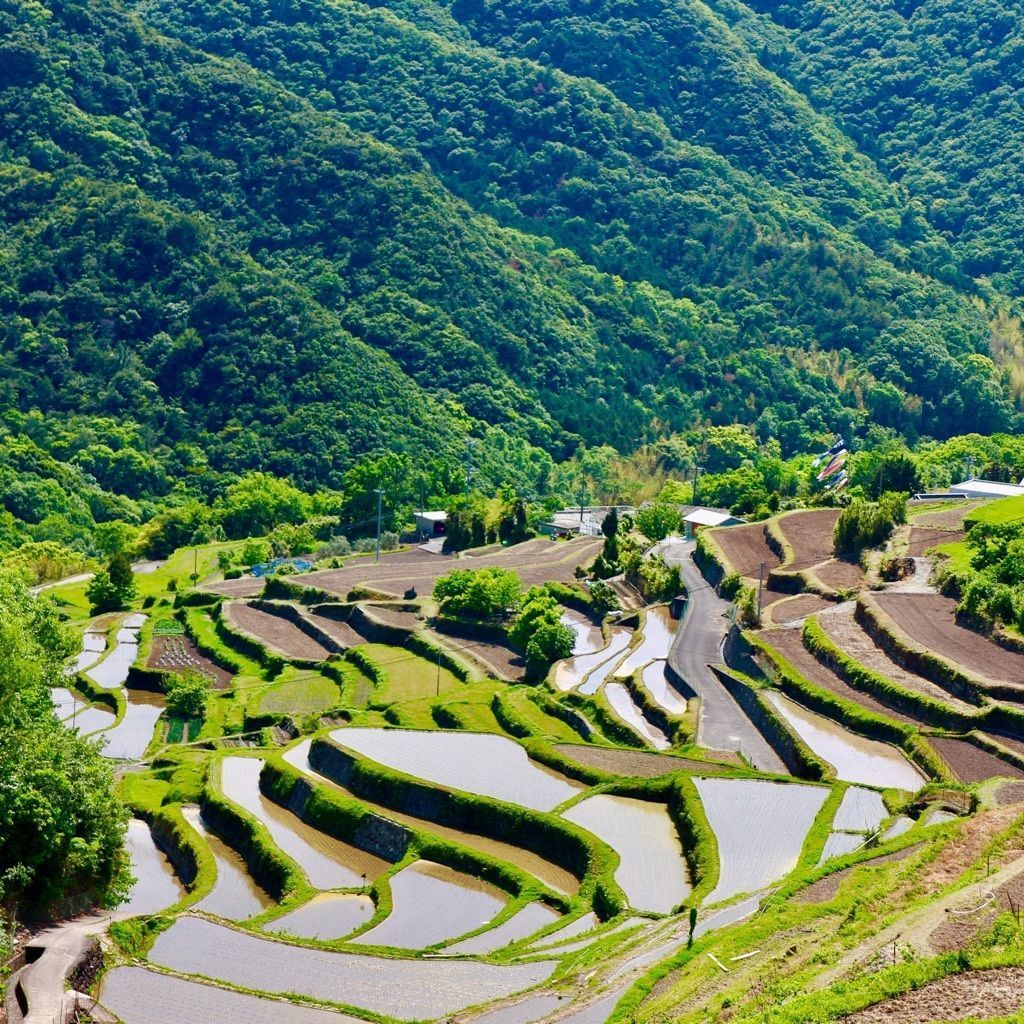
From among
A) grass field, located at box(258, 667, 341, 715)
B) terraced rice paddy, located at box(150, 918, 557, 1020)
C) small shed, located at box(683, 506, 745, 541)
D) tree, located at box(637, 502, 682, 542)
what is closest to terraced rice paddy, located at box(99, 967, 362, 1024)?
terraced rice paddy, located at box(150, 918, 557, 1020)

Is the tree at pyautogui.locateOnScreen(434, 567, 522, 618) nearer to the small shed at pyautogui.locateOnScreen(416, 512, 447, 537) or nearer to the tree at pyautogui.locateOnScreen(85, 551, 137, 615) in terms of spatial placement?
the tree at pyautogui.locateOnScreen(85, 551, 137, 615)

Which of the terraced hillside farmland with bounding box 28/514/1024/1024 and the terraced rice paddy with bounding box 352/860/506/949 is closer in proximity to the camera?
the terraced hillside farmland with bounding box 28/514/1024/1024

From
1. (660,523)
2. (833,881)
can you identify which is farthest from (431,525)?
(833,881)

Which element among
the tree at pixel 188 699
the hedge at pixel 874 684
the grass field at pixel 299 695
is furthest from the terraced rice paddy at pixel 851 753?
the tree at pixel 188 699

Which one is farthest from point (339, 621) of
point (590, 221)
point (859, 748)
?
point (590, 221)

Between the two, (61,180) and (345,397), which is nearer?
(345,397)

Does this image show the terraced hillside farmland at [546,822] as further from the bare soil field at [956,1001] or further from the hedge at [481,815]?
the bare soil field at [956,1001]

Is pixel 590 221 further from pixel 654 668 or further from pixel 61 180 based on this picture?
pixel 654 668
